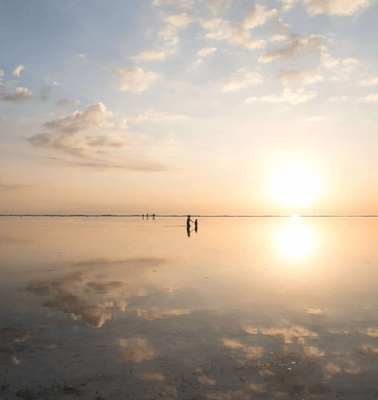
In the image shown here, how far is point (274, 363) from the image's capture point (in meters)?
9.79

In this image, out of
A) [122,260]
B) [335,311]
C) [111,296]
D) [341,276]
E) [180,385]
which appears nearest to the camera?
[180,385]

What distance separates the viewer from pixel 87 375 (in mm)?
8891

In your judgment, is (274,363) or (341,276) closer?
(274,363)

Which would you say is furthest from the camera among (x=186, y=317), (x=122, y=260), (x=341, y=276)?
(x=122, y=260)

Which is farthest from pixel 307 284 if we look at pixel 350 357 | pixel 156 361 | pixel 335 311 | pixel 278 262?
pixel 156 361

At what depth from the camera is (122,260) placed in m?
30.2

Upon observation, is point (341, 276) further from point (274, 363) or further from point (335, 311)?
point (274, 363)

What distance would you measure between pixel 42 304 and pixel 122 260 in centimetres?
1453

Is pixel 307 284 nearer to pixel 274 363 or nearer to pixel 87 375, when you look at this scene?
pixel 274 363

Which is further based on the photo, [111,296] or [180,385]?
[111,296]

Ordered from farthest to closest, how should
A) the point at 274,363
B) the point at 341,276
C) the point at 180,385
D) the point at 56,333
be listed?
the point at 341,276, the point at 56,333, the point at 274,363, the point at 180,385

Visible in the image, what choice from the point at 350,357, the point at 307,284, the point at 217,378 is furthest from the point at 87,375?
the point at 307,284

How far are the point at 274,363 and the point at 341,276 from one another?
15777 millimetres

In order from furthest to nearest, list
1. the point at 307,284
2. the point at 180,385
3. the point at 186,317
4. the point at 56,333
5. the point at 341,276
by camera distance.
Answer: the point at 341,276
the point at 307,284
the point at 186,317
the point at 56,333
the point at 180,385
